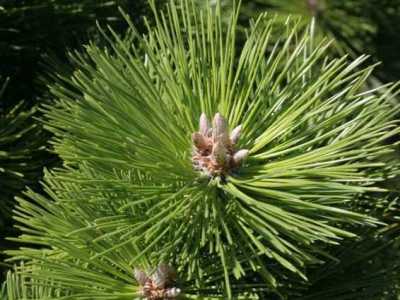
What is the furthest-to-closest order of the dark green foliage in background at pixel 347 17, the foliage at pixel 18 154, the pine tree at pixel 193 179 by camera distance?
the dark green foliage in background at pixel 347 17, the foliage at pixel 18 154, the pine tree at pixel 193 179

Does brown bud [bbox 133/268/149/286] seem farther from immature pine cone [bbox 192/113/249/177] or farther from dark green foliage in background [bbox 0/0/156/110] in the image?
dark green foliage in background [bbox 0/0/156/110]

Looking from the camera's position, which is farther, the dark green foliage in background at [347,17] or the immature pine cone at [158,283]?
the dark green foliage in background at [347,17]

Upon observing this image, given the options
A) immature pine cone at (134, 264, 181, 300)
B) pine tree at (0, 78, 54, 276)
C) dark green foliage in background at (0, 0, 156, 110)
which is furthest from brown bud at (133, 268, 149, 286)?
dark green foliage in background at (0, 0, 156, 110)

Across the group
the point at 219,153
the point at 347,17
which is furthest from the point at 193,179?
the point at 347,17

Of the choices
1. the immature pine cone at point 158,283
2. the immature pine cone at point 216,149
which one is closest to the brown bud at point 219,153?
the immature pine cone at point 216,149

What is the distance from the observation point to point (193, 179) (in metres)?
0.70

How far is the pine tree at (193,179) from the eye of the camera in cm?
68

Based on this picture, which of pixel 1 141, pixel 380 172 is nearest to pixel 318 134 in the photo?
pixel 380 172

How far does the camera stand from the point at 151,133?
0.70 metres

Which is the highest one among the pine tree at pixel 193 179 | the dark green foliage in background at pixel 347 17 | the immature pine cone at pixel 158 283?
the dark green foliage in background at pixel 347 17

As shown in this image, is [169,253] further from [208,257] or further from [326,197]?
[326,197]

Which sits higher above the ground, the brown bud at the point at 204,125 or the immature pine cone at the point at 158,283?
the brown bud at the point at 204,125

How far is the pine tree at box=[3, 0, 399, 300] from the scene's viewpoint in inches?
26.7

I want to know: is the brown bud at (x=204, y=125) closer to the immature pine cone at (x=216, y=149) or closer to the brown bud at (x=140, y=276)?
the immature pine cone at (x=216, y=149)
